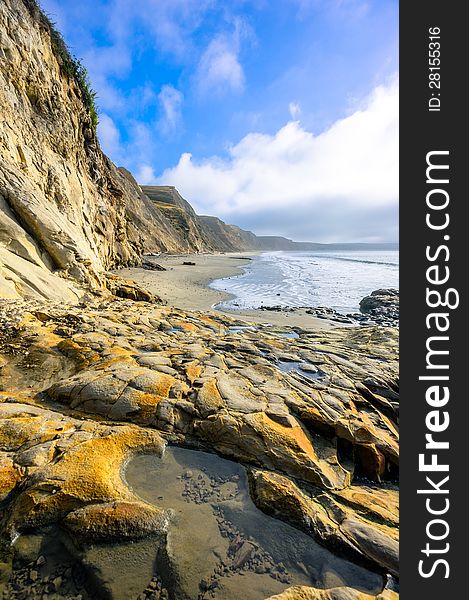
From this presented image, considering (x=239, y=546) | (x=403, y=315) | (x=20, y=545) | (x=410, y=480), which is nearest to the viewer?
(x=20, y=545)

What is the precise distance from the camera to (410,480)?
102 inches

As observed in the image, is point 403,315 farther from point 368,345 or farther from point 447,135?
point 368,345

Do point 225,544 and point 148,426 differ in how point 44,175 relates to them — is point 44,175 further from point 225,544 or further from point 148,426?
point 225,544

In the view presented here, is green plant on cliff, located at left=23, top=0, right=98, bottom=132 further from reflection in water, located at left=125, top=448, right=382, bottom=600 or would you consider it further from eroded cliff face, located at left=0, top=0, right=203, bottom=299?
reflection in water, located at left=125, top=448, right=382, bottom=600

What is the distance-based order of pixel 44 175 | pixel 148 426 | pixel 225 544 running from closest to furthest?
pixel 225 544 < pixel 148 426 < pixel 44 175

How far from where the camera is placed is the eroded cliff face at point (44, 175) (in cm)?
864

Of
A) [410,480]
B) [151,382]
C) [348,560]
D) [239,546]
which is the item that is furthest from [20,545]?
[410,480]

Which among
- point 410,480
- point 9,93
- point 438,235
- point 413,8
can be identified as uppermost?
point 9,93

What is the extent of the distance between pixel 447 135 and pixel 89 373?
5.53 metres

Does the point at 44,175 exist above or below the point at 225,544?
above

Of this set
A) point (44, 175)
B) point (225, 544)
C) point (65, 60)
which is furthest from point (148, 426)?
point (65, 60)

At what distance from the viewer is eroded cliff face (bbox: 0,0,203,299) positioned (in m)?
8.64

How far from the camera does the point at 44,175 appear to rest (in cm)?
1252

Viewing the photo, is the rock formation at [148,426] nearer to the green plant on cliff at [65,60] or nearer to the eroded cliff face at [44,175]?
the eroded cliff face at [44,175]
